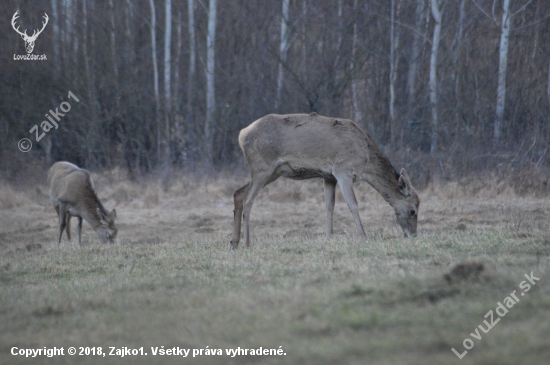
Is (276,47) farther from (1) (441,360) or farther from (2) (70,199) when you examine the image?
(1) (441,360)

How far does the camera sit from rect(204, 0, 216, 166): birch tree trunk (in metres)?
24.1

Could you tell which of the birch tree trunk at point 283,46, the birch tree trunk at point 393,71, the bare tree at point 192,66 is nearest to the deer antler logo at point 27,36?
the bare tree at point 192,66

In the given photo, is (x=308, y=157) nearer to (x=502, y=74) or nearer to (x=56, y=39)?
(x=502, y=74)

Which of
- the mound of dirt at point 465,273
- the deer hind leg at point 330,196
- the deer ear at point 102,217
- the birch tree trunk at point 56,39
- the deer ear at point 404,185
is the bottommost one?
the deer ear at point 102,217

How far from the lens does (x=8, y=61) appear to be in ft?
83.3

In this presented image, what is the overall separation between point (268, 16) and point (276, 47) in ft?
7.89

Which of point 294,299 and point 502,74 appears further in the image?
point 502,74

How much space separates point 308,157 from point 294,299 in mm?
5149

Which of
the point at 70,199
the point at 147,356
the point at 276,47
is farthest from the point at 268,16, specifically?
the point at 147,356

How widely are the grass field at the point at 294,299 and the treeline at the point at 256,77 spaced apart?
472 inches

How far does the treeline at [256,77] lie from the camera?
74.9 ft

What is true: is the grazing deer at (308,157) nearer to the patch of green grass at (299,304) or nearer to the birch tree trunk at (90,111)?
the patch of green grass at (299,304)

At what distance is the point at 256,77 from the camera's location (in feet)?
85.9

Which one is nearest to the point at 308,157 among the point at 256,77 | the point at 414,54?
the point at 414,54
